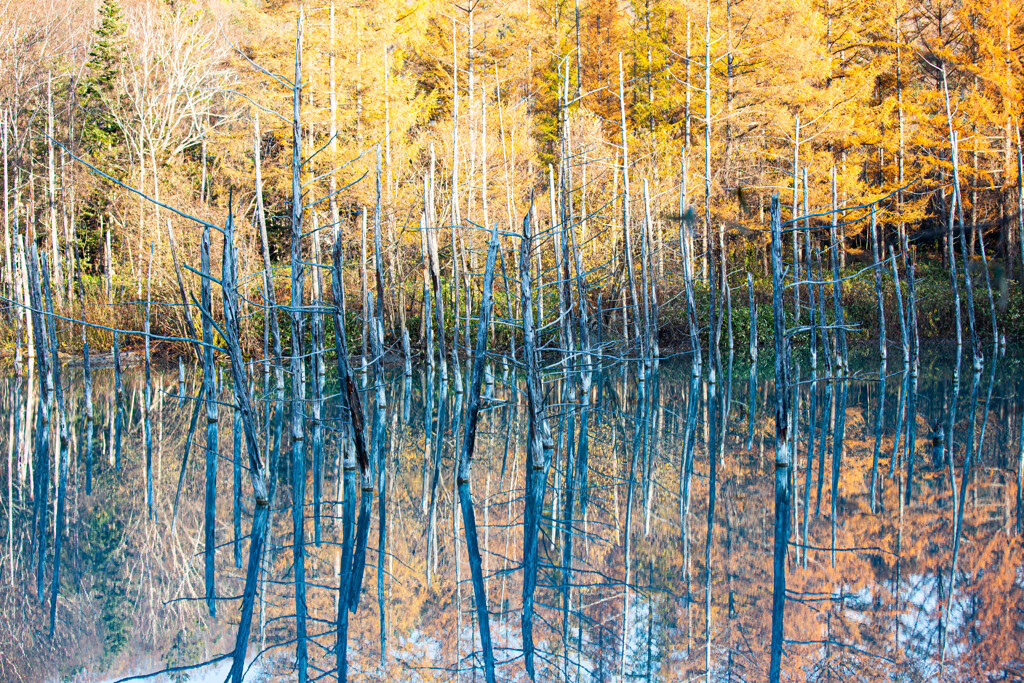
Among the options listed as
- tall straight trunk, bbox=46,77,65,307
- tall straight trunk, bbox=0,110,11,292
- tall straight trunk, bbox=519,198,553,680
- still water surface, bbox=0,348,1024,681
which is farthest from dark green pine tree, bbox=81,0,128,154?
tall straight trunk, bbox=519,198,553,680

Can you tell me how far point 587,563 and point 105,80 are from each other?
23.1m

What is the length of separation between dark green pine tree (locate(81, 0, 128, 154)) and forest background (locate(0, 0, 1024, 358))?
7 cm

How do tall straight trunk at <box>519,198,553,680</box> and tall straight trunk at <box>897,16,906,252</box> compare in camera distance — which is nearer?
tall straight trunk at <box>519,198,553,680</box>

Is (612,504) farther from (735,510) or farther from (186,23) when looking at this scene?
(186,23)

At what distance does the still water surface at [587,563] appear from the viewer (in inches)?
158

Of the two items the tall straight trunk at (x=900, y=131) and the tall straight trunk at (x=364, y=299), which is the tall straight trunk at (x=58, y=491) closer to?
the tall straight trunk at (x=364, y=299)

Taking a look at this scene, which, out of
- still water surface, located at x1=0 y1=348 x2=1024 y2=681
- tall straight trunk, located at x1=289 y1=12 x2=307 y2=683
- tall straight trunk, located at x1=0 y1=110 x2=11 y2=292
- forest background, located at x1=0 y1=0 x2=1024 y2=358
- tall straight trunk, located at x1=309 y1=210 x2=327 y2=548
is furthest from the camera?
forest background, located at x1=0 y1=0 x2=1024 y2=358

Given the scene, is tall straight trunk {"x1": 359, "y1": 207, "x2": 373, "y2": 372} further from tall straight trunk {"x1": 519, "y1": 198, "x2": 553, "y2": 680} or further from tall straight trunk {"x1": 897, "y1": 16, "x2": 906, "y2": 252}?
tall straight trunk {"x1": 897, "y1": 16, "x2": 906, "y2": 252}

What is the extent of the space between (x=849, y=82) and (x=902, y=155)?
2.61 meters

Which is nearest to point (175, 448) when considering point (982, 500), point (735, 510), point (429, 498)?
point (429, 498)

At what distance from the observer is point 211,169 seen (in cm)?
2386

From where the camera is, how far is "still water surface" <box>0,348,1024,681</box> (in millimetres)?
4020

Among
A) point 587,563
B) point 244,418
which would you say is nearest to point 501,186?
point 244,418

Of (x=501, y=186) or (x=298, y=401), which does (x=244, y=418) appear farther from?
(x=501, y=186)
